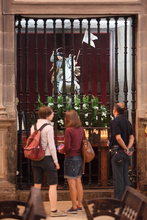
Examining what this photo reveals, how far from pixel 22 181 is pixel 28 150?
2.13 m

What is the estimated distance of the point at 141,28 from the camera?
10.3m

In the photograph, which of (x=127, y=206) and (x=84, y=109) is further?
(x=84, y=109)

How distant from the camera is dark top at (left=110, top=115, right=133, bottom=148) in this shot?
8.90 metres

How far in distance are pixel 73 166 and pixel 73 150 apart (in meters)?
0.22

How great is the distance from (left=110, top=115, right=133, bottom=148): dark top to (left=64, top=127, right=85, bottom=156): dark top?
0.46 m

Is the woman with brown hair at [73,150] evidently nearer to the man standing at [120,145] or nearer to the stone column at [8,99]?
the man standing at [120,145]

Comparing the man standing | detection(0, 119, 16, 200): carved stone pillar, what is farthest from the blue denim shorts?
detection(0, 119, 16, 200): carved stone pillar

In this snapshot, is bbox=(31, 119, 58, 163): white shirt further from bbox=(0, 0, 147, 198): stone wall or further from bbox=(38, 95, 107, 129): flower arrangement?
bbox=(38, 95, 107, 129): flower arrangement

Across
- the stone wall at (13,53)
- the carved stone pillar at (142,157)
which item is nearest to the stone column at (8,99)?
the stone wall at (13,53)

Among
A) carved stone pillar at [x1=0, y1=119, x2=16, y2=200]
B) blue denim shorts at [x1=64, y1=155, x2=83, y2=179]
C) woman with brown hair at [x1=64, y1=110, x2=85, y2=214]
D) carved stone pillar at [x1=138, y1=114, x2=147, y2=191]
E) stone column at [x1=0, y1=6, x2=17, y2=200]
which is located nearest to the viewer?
woman with brown hair at [x1=64, y1=110, x2=85, y2=214]

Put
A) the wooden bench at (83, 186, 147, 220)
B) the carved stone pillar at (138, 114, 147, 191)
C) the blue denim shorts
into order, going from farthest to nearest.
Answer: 1. the carved stone pillar at (138, 114, 147, 191)
2. the blue denim shorts
3. the wooden bench at (83, 186, 147, 220)

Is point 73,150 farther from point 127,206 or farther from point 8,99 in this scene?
point 127,206

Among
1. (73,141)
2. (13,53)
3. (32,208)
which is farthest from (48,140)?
(32,208)

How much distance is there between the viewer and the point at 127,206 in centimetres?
547
